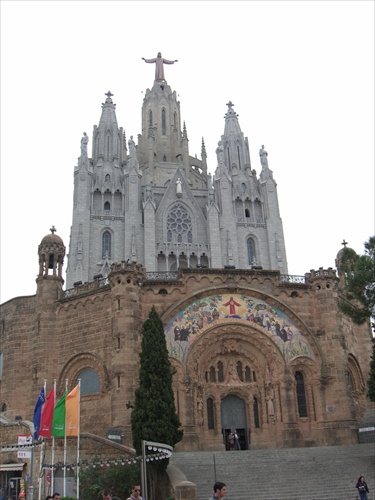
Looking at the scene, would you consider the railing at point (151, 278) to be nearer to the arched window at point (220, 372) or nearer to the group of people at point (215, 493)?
the arched window at point (220, 372)

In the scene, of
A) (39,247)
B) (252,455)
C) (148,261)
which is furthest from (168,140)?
(252,455)

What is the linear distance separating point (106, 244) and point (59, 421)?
40.8 m

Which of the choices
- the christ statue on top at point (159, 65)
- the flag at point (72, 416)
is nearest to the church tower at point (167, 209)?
the christ statue on top at point (159, 65)

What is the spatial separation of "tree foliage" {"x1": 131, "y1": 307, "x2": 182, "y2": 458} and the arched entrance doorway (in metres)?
6.55

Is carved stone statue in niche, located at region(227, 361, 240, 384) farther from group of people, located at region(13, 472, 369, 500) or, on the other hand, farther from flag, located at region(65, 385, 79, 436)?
group of people, located at region(13, 472, 369, 500)

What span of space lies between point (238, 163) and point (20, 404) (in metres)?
46.3

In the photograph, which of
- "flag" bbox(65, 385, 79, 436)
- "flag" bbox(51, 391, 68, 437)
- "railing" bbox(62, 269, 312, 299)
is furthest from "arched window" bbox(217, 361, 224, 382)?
"flag" bbox(51, 391, 68, 437)

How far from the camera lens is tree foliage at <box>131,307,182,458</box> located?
2076 cm

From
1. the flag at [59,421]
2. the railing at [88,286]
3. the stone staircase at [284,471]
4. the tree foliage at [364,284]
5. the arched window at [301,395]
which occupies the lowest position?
the stone staircase at [284,471]

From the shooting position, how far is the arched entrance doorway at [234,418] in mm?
27681

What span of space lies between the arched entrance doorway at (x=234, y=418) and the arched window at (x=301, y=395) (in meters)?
2.73

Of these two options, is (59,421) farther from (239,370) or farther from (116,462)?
(239,370)

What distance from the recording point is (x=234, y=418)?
27.9 m

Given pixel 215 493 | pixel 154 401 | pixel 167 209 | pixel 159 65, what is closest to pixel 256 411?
pixel 154 401
